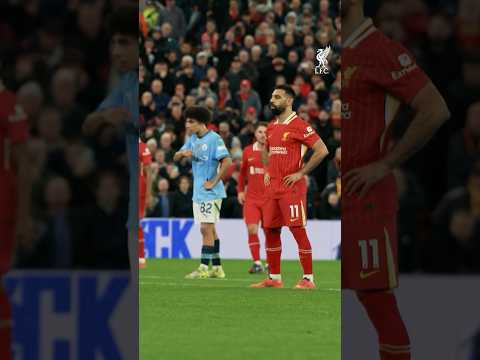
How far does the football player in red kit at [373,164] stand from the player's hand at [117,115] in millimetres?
979

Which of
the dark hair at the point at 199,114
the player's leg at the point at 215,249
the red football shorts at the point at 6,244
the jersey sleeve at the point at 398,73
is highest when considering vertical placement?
the dark hair at the point at 199,114

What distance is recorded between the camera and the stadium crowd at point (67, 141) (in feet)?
16.8

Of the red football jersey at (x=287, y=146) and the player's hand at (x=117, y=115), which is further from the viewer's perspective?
the red football jersey at (x=287, y=146)

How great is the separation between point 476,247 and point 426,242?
23 centimetres

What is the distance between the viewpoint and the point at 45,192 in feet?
17.0

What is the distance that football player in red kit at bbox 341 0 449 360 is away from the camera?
5.08m

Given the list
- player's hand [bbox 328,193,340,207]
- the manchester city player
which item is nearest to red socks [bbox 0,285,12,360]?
the manchester city player

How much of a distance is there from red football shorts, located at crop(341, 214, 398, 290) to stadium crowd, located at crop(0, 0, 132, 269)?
3.29 ft

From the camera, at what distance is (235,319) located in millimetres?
9297

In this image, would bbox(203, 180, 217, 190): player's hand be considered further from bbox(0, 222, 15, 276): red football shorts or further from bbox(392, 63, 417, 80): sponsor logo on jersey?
bbox(392, 63, 417, 80): sponsor logo on jersey

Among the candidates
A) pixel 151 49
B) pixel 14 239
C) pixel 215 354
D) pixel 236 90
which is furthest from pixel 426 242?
pixel 151 49

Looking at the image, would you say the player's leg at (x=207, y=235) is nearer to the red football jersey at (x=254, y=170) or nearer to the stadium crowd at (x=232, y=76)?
the red football jersey at (x=254, y=170)

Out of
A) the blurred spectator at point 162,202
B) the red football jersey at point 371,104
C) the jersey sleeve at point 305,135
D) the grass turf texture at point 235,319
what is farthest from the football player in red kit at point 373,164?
the blurred spectator at point 162,202

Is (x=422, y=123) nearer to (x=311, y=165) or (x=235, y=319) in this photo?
(x=235, y=319)
